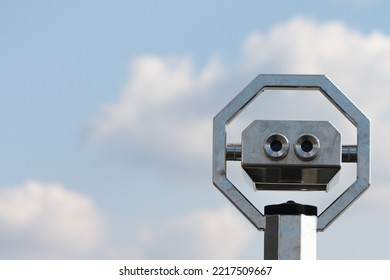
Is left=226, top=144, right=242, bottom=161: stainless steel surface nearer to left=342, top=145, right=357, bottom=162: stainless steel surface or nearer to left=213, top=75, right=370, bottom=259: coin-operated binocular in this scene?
left=213, top=75, right=370, bottom=259: coin-operated binocular

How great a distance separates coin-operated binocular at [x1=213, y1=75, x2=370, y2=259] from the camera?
3.27 meters

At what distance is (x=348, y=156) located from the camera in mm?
3307

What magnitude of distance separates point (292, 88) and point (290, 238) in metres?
0.51

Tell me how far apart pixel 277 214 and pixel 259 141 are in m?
0.25

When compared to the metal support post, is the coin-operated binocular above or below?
above

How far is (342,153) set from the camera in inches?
130

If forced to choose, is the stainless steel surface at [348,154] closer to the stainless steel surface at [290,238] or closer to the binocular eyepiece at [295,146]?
the binocular eyepiece at [295,146]

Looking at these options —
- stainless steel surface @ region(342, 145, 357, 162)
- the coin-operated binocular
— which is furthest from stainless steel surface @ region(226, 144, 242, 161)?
stainless steel surface @ region(342, 145, 357, 162)

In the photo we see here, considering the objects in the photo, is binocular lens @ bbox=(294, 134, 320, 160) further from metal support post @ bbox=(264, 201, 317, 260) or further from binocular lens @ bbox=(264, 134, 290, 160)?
metal support post @ bbox=(264, 201, 317, 260)

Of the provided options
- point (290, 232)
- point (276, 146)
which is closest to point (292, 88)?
point (276, 146)

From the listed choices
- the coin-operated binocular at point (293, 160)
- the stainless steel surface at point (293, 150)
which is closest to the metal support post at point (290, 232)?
the coin-operated binocular at point (293, 160)
